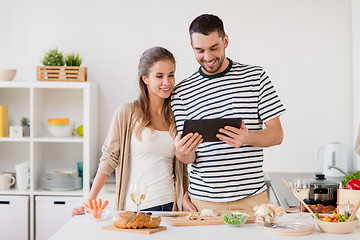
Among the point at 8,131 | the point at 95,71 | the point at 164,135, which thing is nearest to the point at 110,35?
the point at 95,71

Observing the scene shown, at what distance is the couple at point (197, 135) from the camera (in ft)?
8.02

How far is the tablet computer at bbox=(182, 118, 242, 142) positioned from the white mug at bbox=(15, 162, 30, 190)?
2.25 m

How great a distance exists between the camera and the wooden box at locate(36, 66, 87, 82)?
411 cm

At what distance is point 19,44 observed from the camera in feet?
14.5

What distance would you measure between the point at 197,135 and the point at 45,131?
7.87ft

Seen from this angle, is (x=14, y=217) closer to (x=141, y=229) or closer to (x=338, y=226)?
(x=141, y=229)

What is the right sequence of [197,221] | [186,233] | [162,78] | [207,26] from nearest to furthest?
[186,233] → [197,221] → [207,26] → [162,78]

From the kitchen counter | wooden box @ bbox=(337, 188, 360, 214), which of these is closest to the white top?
the kitchen counter

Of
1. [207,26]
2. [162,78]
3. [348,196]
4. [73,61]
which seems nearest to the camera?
[348,196]

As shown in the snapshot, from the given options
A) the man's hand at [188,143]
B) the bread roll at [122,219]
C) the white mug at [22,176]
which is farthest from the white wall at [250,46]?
the bread roll at [122,219]

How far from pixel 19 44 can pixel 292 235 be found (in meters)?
3.19

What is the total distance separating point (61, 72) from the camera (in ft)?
13.5

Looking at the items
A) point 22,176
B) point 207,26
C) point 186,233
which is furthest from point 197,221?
point 22,176

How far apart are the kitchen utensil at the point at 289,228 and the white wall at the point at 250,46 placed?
226 cm
